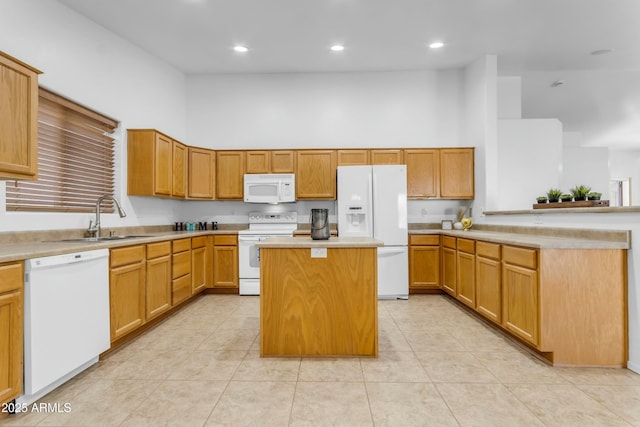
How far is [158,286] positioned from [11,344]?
154 cm

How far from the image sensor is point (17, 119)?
2.15m

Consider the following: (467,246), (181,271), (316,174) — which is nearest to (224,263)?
(181,271)

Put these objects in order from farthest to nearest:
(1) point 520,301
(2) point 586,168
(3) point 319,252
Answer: (2) point 586,168 → (1) point 520,301 → (3) point 319,252

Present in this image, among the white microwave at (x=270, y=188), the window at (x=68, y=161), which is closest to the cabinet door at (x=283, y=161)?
the white microwave at (x=270, y=188)

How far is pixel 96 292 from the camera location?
244 cm

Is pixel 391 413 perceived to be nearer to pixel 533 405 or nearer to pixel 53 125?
pixel 533 405

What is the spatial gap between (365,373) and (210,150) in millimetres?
3877

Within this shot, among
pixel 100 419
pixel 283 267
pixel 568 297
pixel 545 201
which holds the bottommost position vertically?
pixel 100 419

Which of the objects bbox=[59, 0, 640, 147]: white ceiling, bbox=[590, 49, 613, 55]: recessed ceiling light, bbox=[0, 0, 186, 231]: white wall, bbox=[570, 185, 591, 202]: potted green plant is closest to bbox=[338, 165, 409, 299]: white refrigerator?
bbox=[59, 0, 640, 147]: white ceiling

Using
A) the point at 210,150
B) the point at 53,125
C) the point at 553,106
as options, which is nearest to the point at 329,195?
the point at 210,150

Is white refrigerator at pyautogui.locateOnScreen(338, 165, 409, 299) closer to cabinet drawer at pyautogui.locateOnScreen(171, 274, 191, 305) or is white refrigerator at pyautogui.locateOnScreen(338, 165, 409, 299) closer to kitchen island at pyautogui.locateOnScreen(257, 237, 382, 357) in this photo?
kitchen island at pyautogui.locateOnScreen(257, 237, 382, 357)

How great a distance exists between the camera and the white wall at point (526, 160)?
4793 millimetres

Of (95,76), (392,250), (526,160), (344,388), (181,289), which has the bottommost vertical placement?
(344,388)

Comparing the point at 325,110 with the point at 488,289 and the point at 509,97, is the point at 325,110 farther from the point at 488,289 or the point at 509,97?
the point at 488,289
